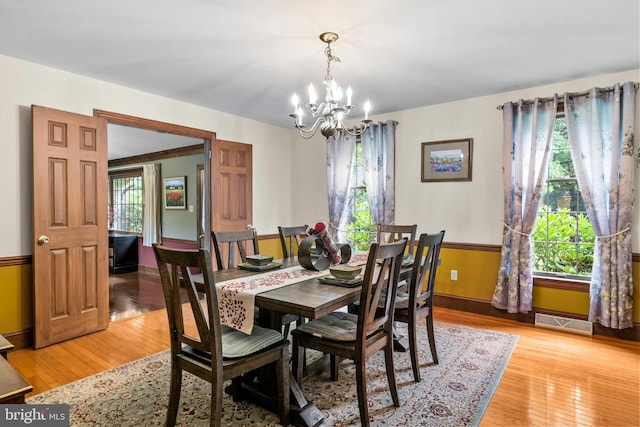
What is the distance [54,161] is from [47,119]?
13.7 inches

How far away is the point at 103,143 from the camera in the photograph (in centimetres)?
335

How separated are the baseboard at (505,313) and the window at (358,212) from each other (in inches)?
47.2

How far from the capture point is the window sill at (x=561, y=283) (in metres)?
3.39

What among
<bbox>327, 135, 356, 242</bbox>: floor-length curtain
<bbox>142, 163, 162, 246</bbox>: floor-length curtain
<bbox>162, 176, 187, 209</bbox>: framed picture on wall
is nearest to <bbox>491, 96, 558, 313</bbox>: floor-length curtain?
<bbox>327, 135, 356, 242</bbox>: floor-length curtain

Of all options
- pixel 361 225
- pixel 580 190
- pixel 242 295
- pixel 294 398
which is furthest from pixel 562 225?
pixel 242 295

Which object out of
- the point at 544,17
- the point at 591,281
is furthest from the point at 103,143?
the point at 591,281

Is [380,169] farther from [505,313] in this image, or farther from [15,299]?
[15,299]

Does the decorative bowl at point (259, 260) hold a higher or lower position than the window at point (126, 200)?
lower

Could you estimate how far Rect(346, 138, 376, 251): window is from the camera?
4.80m

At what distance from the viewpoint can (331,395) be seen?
2.23 m

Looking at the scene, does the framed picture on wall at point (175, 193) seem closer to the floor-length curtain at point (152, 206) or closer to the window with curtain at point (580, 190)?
the floor-length curtain at point (152, 206)

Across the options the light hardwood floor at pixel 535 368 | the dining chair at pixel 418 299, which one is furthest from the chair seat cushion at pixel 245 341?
the light hardwood floor at pixel 535 368

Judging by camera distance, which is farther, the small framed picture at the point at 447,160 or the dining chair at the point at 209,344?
the small framed picture at the point at 447,160

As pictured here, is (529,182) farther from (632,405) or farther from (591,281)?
(632,405)
